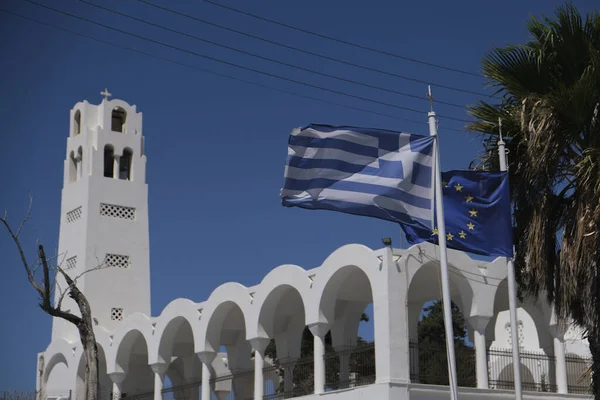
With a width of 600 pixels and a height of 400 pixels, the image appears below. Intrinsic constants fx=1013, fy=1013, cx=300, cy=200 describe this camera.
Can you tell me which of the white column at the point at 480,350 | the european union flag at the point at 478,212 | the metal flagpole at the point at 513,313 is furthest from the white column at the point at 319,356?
the metal flagpole at the point at 513,313

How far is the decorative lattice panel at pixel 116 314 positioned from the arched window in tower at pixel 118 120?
7.07 meters

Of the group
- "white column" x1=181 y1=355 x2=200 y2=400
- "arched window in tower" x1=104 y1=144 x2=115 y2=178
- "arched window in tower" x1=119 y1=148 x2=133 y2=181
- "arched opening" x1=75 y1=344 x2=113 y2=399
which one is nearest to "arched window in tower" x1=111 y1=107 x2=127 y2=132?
"arched window in tower" x1=119 y1=148 x2=133 y2=181

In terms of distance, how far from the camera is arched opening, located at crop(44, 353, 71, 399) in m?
34.7

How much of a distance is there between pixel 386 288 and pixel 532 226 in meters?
5.88

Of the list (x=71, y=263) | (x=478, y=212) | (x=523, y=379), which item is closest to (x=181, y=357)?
(x=71, y=263)

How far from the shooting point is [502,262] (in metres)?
24.7

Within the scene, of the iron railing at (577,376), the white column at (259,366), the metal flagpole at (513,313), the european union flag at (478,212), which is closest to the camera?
the metal flagpole at (513,313)

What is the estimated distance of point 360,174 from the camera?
50.7 feet

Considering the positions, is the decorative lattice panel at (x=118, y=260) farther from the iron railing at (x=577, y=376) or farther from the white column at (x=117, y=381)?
the iron railing at (x=577, y=376)

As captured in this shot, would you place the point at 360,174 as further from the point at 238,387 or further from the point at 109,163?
the point at 109,163

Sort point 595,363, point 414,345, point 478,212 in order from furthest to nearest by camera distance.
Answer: point 414,345
point 478,212
point 595,363

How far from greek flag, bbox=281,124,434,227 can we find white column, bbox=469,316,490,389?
8530mm

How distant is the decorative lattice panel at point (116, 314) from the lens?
35219 mm

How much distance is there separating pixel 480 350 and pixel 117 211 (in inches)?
683
